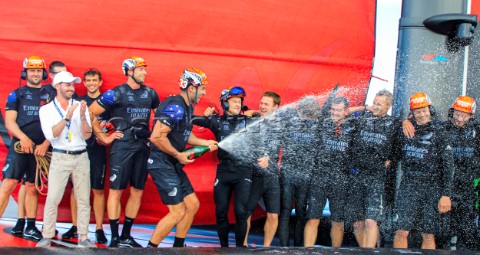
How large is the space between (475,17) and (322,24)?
1.51 metres

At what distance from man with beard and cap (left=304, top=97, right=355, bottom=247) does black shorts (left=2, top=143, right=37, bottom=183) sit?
243 centimetres

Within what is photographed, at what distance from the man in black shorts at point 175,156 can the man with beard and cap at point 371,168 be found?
124cm

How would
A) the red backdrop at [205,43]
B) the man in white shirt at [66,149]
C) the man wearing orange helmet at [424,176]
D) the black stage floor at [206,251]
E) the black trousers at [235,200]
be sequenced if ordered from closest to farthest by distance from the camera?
the black stage floor at [206,251] < the man in white shirt at [66,149] < the man wearing orange helmet at [424,176] < the black trousers at [235,200] < the red backdrop at [205,43]

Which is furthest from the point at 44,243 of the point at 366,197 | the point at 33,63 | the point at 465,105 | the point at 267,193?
the point at 465,105

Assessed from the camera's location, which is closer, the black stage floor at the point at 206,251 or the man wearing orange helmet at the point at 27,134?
the black stage floor at the point at 206,251

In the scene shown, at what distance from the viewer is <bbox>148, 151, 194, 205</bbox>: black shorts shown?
488cm

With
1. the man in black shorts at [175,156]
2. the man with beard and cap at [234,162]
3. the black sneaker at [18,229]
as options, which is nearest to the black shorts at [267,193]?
the man with beard and cap at [234,162]

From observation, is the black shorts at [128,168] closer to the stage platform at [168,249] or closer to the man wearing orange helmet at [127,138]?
the man wearing orange helmet at [127,138]

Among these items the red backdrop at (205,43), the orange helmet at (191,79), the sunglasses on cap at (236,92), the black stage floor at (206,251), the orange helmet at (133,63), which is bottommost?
the black stage floor at (206,251)

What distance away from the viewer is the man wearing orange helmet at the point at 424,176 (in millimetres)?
4977

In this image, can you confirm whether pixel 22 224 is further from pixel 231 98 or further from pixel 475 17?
pixel 475 17

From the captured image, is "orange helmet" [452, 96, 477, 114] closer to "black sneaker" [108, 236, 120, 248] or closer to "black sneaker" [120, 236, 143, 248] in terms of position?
"black sneaker" [120, 236, 143, 248]

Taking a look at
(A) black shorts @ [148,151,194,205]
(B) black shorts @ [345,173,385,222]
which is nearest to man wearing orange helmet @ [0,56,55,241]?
(A) black shorts @ [148,151,194,205]

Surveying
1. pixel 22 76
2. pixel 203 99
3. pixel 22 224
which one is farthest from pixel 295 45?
pixel 22 224
